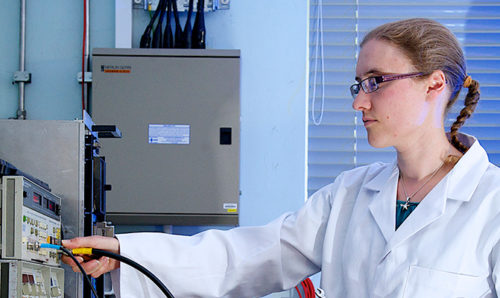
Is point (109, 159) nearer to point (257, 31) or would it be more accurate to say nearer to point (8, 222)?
point (257, 31)

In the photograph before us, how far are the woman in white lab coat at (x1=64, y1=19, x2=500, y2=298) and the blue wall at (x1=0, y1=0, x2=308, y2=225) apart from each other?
964mm

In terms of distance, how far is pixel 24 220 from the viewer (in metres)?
1.17

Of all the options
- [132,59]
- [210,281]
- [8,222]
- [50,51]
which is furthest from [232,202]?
[8,222]

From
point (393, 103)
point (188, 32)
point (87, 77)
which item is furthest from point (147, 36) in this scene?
point (393, 103)

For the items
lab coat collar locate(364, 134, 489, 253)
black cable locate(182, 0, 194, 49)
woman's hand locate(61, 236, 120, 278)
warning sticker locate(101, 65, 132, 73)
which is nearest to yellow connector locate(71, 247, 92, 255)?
woman's hand locate(61, 236, 120, 278)

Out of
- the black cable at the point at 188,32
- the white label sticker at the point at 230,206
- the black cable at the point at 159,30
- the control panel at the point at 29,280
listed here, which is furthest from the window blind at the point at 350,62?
the control panel at the point at 29,280

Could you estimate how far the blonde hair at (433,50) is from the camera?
159 cm

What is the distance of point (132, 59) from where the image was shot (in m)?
2.61

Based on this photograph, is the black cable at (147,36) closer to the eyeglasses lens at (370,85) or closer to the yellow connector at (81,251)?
the eyeglasses lens at (370,85)

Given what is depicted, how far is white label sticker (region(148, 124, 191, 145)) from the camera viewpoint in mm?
2609

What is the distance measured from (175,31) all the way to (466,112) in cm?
149

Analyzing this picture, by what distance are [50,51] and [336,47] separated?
1350mm

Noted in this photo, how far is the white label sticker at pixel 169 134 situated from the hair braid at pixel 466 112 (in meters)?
1.24

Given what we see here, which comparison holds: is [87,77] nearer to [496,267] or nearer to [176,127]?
[176,127]
